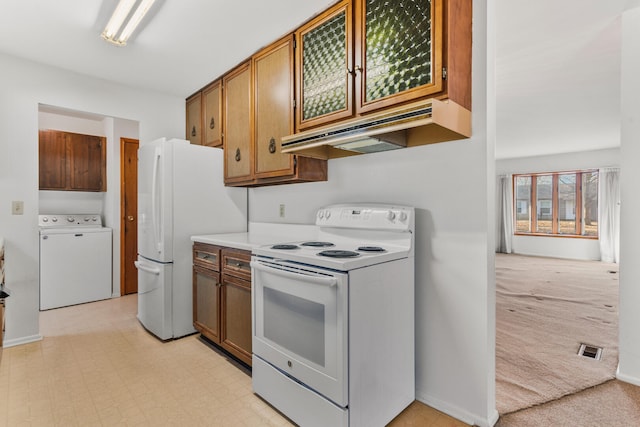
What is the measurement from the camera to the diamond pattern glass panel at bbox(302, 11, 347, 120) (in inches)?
79.0

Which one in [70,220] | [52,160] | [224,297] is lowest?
[224,297]

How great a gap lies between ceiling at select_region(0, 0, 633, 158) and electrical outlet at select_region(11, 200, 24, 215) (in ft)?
4.00

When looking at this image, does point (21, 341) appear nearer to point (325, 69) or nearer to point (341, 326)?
point (341, 326)

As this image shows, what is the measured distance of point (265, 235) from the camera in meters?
3.01

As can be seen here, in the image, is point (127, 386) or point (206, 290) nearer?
point (127, 386)

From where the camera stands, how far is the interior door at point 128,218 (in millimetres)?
4203

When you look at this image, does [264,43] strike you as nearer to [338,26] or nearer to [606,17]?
[338,26]

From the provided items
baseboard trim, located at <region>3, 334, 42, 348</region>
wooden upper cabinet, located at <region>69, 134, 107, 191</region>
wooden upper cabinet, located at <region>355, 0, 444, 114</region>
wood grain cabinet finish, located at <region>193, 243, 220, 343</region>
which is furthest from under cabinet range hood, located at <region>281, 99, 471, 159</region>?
wooden upper cabinet, located at <region>69, 134, 107, 191</region>

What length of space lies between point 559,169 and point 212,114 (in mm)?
7877

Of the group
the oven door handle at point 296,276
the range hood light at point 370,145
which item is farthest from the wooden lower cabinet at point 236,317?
the range hood light at point 370,145

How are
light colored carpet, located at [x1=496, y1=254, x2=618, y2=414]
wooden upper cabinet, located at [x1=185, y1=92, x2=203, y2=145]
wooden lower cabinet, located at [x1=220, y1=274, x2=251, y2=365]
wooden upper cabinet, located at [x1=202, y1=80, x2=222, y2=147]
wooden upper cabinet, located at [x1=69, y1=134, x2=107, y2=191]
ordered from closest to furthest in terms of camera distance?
light colored carpet, located at [x1=496, y1=254, x2=618, y2=414]
wooden lower cabinet, located at [x1=220, y1=274, x2=251, y2=365]
wooden upper cabinet, located at [x1=202, y1=80, x2=222, y2=147]
wooden upper cabinet, located at [x1=185, y1=92, x2=203, y2=145]
wooden upper cabinet, located at [x1=69, y1=134, x2=107, y2=191]

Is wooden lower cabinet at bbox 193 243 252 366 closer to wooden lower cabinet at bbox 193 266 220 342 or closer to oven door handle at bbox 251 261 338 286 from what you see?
wooden lower cabinet at bbox 193 266 220 342

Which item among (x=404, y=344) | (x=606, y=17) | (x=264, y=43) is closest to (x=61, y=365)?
(x=404, y=344)

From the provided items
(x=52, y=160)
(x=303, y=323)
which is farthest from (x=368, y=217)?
(x=52, y=160)
